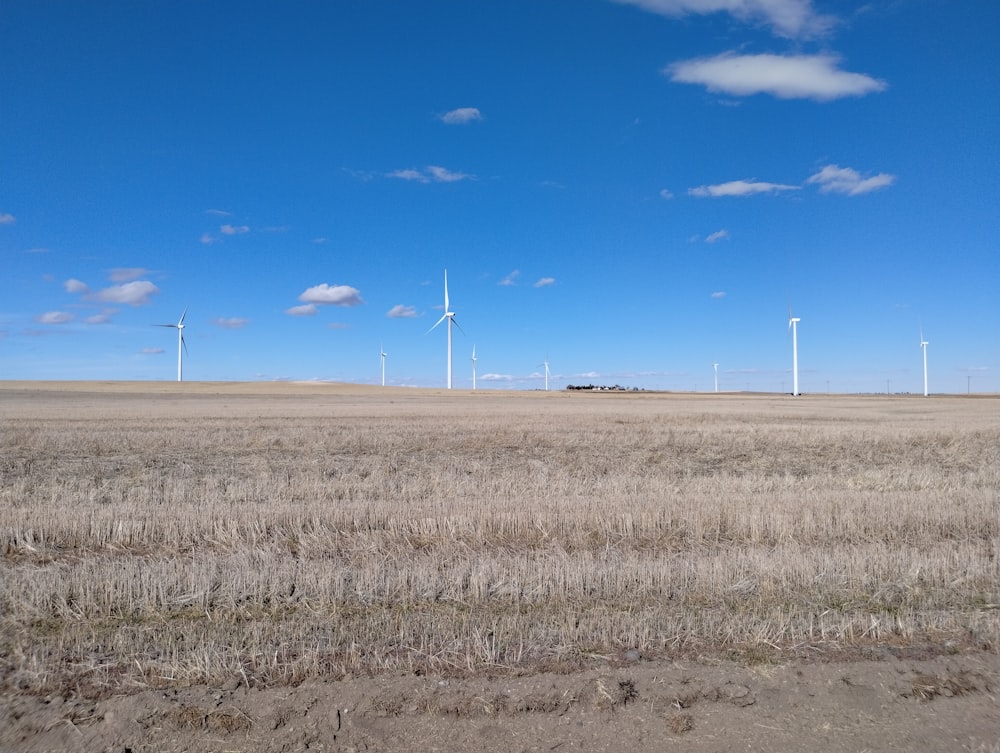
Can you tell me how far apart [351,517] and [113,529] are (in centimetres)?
407

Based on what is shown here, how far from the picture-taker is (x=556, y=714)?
564cm

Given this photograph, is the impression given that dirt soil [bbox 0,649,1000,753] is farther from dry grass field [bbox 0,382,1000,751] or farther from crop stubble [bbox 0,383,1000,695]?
crop stubble [bbox 0,383,1000,695]

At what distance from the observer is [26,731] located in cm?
534

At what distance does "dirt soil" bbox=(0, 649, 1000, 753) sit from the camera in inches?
206

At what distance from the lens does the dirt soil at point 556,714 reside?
17.1ft

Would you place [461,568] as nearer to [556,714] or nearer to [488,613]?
[488,613]

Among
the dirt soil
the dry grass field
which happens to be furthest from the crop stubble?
the dirt soil

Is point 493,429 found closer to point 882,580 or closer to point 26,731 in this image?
point 882,580

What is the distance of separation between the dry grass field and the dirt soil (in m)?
0.02

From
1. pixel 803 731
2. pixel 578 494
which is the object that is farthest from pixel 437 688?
pixel 578 494

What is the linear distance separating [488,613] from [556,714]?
2445 millimetres

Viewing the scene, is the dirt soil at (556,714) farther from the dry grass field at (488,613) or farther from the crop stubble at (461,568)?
the crop stubble at (461,568)

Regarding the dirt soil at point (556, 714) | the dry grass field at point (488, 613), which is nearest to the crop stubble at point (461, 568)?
the dry grass field at point (488, 613)

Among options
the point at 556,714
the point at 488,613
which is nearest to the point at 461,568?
the point at 488,613
